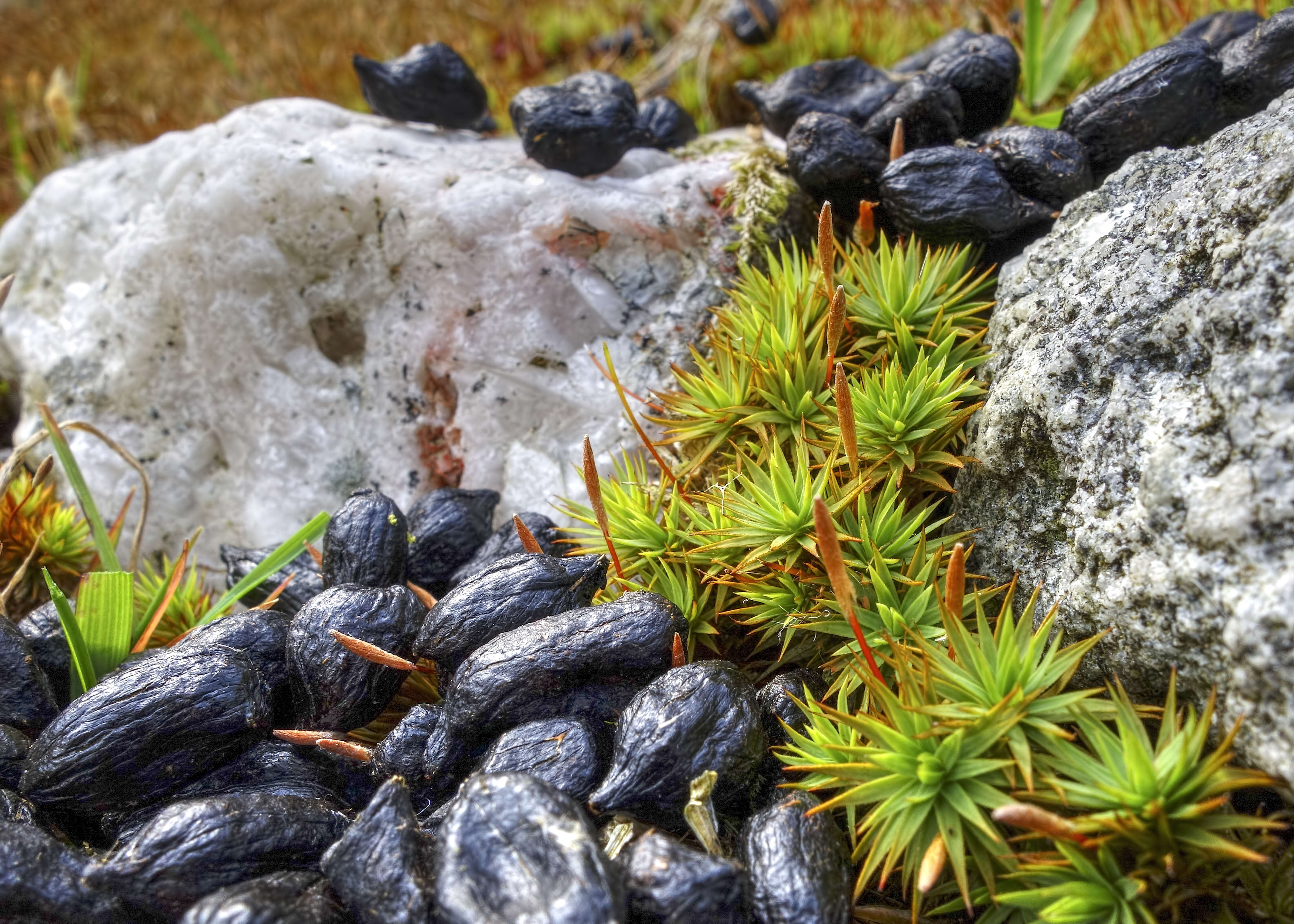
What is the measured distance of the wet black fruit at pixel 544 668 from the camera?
1863 mm

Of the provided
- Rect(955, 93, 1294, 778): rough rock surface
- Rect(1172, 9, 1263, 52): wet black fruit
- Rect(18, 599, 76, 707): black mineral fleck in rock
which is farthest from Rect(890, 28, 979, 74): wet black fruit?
Rect(18, 599, 76, 707): black mineral fleck in rock

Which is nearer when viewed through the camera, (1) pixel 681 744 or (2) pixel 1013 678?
(2) pixel 1013 678

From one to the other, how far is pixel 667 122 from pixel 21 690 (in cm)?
292

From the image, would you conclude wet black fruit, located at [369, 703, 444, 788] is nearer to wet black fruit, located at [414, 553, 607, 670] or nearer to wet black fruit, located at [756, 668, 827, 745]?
wet black fruit, located at [414, 553, 607, 670]

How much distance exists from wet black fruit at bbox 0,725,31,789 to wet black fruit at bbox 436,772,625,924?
3.59ft

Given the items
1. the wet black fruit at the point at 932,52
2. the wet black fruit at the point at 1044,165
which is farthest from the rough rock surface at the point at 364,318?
the wet black fruit at the point at 932,52

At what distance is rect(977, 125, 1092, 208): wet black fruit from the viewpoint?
2.47 m

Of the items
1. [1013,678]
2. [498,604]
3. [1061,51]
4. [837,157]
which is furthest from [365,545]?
[1061,51]

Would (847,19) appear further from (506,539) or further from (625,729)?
(625,729)

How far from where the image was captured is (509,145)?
3365 mm

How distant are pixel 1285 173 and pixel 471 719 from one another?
1.92 m

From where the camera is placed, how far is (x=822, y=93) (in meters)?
3.23

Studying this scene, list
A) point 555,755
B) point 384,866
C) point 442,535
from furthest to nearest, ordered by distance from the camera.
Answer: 1. point 442,535
2. point 555,755
3. point 384,866

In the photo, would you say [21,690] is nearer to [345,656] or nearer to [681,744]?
[345,656]
